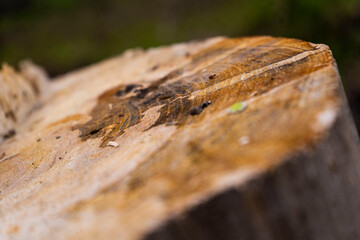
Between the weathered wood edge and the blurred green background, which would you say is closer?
the weathered wood edge

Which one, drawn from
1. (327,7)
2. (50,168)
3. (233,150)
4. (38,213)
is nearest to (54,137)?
(50,168)

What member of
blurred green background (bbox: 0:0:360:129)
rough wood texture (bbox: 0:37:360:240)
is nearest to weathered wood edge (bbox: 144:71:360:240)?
rough wood texture (bbox: 0:37:360:240)

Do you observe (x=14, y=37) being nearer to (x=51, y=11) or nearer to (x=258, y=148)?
(x=51, y=11)

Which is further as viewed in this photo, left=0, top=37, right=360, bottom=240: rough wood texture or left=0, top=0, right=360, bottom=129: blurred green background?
left=0, top=0, right=360, bottom=129: blurred green background

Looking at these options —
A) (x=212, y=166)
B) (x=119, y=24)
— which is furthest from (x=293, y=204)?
(x=119, y=24)

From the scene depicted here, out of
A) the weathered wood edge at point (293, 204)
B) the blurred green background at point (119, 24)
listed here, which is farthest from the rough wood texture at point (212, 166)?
the blurred green background at point (119, 24)

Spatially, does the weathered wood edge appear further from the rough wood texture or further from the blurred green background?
the blurred green background
